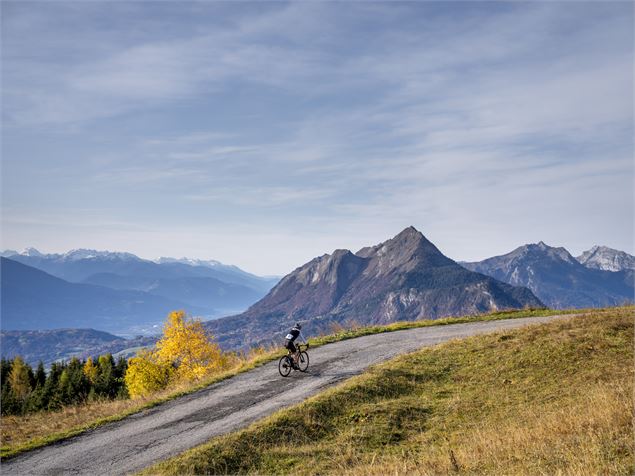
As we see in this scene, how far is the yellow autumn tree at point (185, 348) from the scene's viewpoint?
56.6m

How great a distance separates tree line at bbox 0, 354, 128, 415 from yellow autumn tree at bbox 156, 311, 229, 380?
56.1 feet

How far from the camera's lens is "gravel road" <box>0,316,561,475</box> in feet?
47.4

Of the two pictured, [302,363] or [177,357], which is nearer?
[302,363]

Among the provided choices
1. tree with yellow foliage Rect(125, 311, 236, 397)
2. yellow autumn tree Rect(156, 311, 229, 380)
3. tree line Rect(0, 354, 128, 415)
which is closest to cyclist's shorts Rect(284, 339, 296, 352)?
tree with yellow foliage Rect(125, 311, 236, 397)

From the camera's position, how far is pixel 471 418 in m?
14.7

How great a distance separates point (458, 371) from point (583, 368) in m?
4.87

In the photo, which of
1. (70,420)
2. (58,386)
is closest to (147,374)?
(58,386)

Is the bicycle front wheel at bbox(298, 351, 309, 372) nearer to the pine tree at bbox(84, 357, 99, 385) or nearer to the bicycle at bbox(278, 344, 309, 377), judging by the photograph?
the bicycle at bbox(278, 344, 309, 377)

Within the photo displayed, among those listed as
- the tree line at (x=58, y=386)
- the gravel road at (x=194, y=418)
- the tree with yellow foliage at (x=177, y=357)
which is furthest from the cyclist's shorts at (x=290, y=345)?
the tree line at (x=58, y=386)

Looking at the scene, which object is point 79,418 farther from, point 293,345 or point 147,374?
point 147,374

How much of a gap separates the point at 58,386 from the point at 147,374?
31658 mm

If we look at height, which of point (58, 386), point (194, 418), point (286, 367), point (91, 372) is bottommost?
point (91, 372)

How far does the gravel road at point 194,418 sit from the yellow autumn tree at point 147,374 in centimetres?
4317

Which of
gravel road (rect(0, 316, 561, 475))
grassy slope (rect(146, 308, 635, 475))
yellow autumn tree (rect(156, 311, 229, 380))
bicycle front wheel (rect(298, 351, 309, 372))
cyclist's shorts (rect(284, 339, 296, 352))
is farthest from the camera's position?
yellow autumn tree (rect(156, 311, 229, 380))
